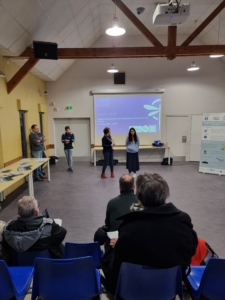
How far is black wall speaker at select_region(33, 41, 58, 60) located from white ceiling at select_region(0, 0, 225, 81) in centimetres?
31

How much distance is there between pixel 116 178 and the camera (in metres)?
5.58

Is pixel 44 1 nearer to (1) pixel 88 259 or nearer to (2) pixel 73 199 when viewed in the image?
(2) pixel 73 199

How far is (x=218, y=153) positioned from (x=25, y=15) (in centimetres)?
586

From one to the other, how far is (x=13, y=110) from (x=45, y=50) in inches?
67.4

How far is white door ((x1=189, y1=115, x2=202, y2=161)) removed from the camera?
7.75 m

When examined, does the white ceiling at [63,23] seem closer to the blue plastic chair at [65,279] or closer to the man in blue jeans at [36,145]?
the man in blue jeans at [36,145]

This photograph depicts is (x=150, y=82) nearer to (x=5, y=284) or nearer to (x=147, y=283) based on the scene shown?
(x=147, y=283)

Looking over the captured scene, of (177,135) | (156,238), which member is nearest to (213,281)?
(156,238)

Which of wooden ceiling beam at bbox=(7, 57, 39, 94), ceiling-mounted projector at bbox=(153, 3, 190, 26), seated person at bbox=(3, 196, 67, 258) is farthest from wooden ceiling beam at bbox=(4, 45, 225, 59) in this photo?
seated person at bbox=(3, 196, 67, 258)

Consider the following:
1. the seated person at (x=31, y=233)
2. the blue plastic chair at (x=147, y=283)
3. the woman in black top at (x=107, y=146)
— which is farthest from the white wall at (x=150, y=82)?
the blue plastic chair at (x=147, y=283)

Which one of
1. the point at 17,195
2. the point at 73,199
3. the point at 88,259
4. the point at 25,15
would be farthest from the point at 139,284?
the point at 25,15

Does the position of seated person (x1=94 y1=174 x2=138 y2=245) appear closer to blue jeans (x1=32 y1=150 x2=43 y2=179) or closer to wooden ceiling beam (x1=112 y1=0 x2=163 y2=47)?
blue jeans (x1=32 y1=150 x2=43 y2=179)

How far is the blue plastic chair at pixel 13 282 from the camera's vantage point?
1.21 meters

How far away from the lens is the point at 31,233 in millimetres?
1514
